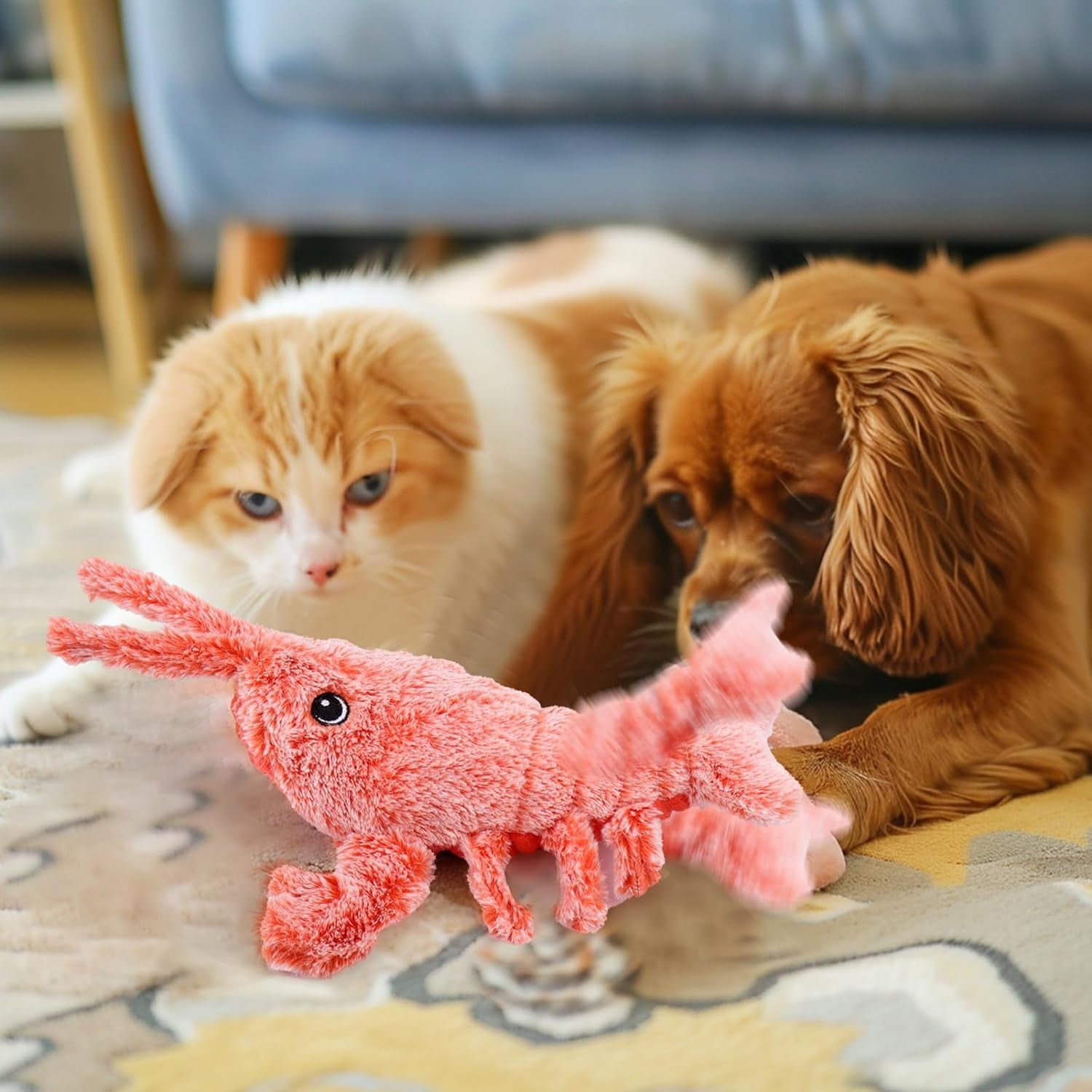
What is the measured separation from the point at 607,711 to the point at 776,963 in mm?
206

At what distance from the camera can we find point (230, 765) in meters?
1.04

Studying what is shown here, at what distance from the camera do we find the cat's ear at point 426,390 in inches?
48.2

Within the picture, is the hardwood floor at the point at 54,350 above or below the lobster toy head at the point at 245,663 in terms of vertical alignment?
below

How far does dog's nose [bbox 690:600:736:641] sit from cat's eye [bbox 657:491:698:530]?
0.15m

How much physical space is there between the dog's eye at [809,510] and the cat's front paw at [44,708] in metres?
0.69

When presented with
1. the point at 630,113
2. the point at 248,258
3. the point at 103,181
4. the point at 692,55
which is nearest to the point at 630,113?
the point at 630,113

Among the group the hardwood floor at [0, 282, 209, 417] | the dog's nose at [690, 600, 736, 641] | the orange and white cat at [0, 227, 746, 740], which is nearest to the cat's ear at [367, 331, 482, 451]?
the orange and white cat at [0, 227, 746, 740]

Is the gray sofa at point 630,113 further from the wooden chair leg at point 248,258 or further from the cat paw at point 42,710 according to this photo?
the cat paw at point 42,710

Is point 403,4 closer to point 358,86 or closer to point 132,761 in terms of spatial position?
point 358,86

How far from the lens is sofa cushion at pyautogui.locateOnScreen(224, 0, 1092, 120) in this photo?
1867 millimetres

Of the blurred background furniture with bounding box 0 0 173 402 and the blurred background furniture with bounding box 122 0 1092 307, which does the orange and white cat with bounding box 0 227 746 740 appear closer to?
the blurred background furniture with bounding box 122 0 1092 307

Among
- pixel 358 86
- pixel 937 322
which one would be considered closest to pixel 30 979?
pixel 937 322

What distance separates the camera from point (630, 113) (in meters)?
2.05

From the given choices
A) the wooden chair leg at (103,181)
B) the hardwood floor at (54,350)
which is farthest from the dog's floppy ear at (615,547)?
the hardwood floor at (54,350)
